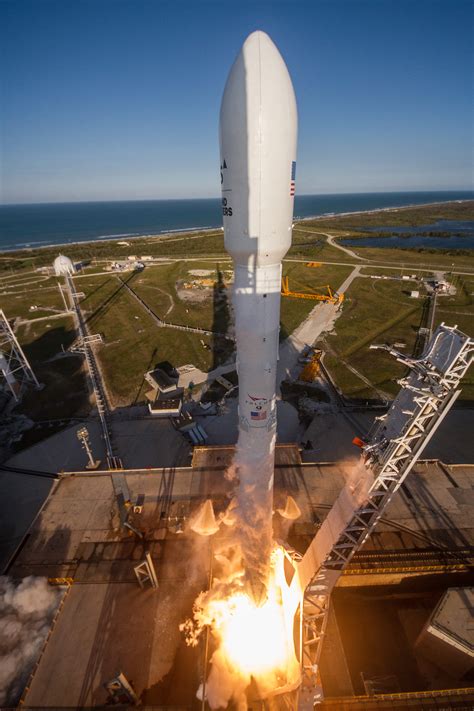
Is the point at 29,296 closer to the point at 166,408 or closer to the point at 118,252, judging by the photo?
the point at 118,252

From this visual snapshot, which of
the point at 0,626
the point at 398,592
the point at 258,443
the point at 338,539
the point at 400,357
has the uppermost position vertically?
the point at 400,357

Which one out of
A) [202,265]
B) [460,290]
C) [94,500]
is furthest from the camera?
[202,265]

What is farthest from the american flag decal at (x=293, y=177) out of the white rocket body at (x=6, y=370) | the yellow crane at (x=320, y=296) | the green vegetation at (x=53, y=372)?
the yellow crane at (x=320, y=296)

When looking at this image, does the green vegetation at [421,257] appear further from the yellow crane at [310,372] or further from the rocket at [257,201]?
the rocket at [257,201]

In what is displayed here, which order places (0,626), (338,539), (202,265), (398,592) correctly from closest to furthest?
(338,539), (0,626), (398,592), (202,265)

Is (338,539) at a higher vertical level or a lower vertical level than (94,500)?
higher

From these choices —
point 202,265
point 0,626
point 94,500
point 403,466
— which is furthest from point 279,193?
point 202,265

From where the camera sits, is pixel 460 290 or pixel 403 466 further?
pixel 460 290

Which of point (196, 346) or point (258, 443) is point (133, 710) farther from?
point (196, 346)
